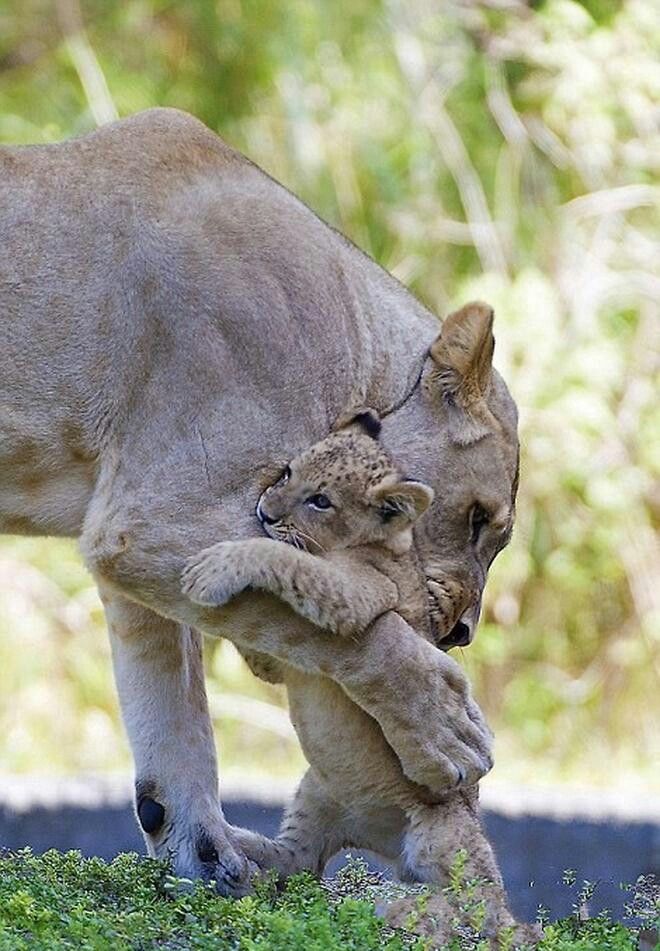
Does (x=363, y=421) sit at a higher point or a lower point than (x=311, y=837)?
higher

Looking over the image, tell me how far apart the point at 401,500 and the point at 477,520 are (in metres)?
0.34

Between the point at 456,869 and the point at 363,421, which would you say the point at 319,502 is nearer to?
the point at 363,421

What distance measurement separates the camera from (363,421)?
4992 millimetres

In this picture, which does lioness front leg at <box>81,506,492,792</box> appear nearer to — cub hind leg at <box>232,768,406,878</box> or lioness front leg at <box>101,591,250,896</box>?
cub hind leg at <box>232,768,406,878</box>

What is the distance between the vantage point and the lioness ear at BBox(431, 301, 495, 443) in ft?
16.5

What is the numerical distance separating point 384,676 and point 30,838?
256cm

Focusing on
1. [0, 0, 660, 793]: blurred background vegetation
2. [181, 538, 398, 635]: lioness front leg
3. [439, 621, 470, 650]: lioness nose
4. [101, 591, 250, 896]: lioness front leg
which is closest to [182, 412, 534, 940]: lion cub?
[181, 538, 398, 635]: lioness front leg

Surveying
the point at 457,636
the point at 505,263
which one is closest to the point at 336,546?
the point at 457,636

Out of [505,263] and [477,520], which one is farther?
[505,263]

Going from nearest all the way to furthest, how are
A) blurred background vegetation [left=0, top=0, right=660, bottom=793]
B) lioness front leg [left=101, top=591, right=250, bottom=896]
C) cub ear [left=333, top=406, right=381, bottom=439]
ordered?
cub ear [left=333, top=406, right=381, bottom=439] < lioness front leg [left=101, top=591, right=250, bottom=896] < blurred background vegetation [left=0, top=0, right=660, bottom=793]

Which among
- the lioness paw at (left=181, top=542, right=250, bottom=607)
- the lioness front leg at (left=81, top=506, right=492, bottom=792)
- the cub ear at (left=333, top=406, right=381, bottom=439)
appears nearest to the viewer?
the lioness paw at (left=181, top=542, right=250, bottom=607)

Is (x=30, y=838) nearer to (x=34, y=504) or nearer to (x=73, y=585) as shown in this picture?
(x=34, y=504)

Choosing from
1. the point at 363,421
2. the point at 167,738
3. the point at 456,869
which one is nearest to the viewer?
the point at 456,869

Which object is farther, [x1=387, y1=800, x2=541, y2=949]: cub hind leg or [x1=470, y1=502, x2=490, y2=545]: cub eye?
[x1=470, y1=502, x2=490, y2=545]: cub eye
